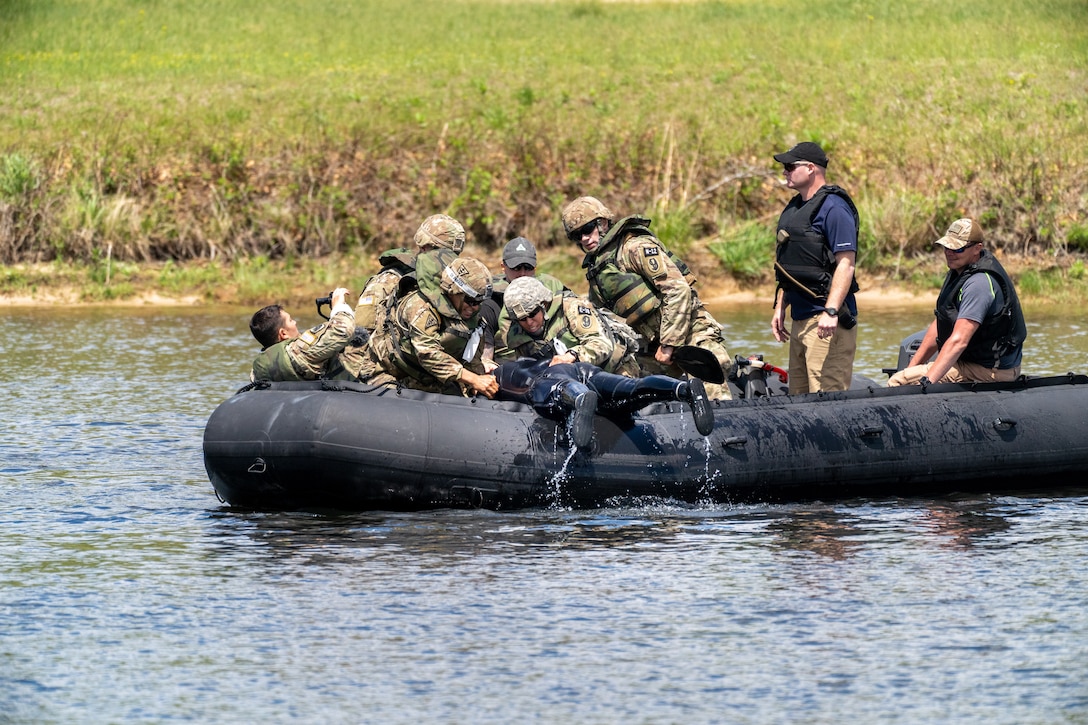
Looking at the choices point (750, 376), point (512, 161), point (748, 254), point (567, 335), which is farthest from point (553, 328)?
point (512, 161)

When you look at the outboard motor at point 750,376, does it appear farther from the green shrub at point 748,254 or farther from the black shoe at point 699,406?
the green shrub at point 748,254

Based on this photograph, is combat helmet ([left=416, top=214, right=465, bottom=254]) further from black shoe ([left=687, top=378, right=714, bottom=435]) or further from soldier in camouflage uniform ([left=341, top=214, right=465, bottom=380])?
black shoe ([left=687, top=378, right=714, bottom=435])

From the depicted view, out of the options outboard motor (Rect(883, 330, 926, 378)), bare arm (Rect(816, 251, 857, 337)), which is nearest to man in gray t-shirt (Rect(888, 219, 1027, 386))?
bare arm (Rect(816, 251, 857, 337))

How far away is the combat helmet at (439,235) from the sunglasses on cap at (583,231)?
25.8 inches

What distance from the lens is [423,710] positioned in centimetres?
625

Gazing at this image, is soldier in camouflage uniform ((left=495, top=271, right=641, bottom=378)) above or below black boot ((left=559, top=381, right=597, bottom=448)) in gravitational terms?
above

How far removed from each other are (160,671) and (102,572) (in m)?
1.73

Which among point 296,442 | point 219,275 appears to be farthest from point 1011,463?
point 219,275

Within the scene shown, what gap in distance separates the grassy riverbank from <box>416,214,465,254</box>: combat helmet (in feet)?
34.0

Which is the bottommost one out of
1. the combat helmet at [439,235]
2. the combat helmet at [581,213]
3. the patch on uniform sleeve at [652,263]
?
the patch on uniform sleeve at [652,263]

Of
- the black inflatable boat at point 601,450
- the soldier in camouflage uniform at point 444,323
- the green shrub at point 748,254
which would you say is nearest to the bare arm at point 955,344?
the black inflatable boat at point 601,450

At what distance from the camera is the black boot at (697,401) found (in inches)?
355

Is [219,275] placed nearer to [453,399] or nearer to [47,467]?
[47,467]

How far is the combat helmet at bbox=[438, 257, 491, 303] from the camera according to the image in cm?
962
